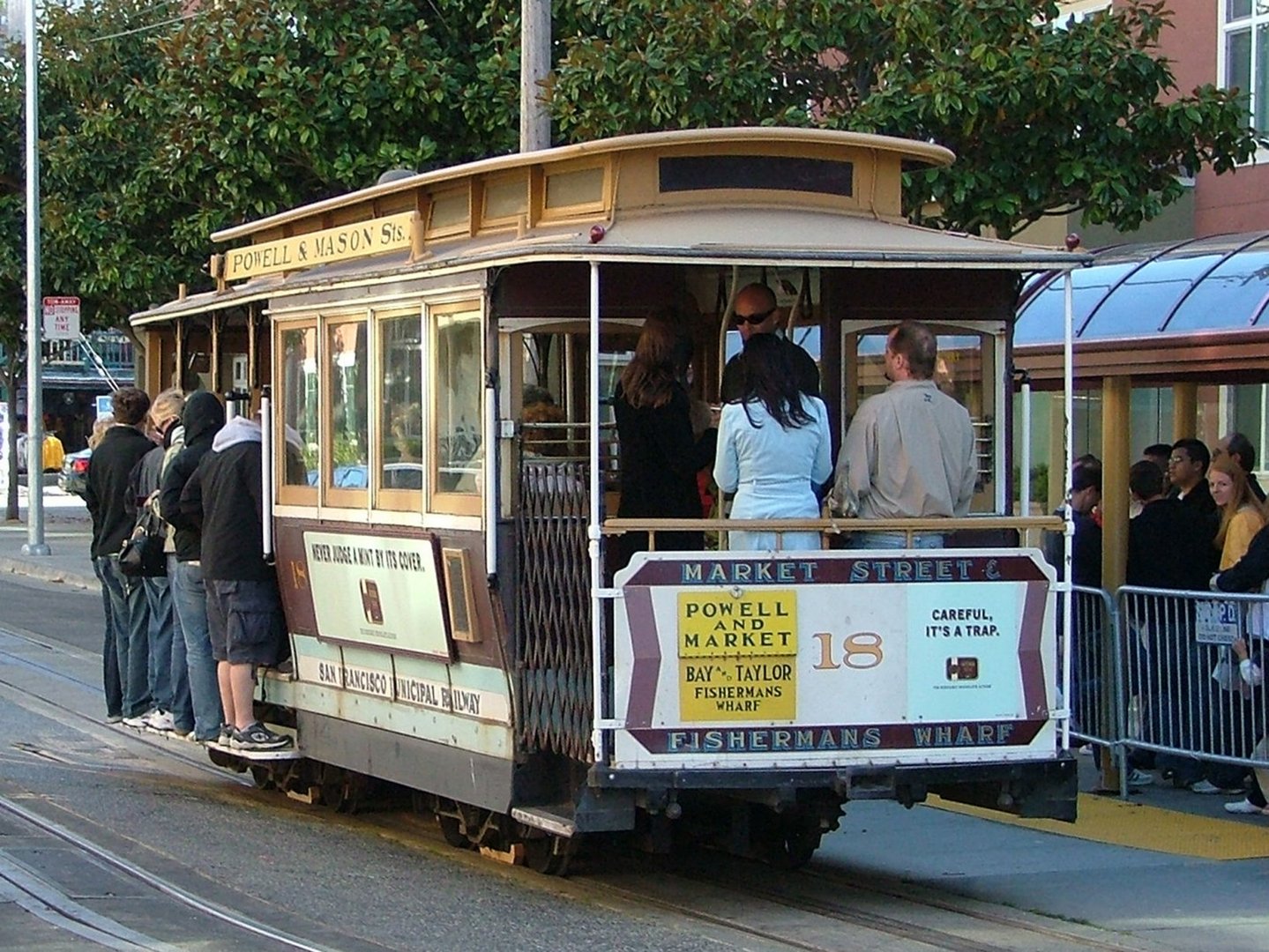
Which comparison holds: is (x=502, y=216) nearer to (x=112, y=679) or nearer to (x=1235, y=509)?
(x=1235, y=509)

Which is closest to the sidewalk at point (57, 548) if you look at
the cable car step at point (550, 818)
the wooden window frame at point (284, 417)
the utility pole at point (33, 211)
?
the utility pole at point (33, 211)

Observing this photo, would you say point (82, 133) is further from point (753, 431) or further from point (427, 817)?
point (753, 431)

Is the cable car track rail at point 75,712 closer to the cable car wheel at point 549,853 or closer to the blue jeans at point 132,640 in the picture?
the blue jeans at point 132,640

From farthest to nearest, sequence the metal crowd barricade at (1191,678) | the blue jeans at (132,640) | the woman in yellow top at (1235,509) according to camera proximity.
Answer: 1. the blue jeans at (132,640)
2. the woman in yellow top at (1235,509)
3. the metal crowd barricade at (1191,678)

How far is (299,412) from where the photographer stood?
10328 millimetres

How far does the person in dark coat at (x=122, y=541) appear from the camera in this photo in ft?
39.1

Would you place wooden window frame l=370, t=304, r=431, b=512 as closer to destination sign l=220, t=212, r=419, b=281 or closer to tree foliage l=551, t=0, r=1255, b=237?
destination sign l=220, t=212, r=419, b=281

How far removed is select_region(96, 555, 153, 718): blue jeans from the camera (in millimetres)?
11930

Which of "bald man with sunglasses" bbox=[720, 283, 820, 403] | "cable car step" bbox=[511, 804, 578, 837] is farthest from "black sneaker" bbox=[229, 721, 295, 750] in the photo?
"bald man with sunglasses" bbox=[720, 283, 820, 403]

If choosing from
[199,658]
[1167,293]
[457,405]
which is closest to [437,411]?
[457,405]

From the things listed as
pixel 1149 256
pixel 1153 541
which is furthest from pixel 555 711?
pixel 1149 256

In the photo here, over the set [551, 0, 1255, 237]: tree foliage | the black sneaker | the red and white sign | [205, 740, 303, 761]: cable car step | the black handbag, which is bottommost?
[205, 740, 303, 761]: cable car step

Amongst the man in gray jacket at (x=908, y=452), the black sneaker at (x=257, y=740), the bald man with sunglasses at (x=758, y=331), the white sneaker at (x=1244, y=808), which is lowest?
the white sneaker at (x=1244, y=808)

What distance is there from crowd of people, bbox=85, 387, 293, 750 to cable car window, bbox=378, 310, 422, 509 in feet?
4.64
